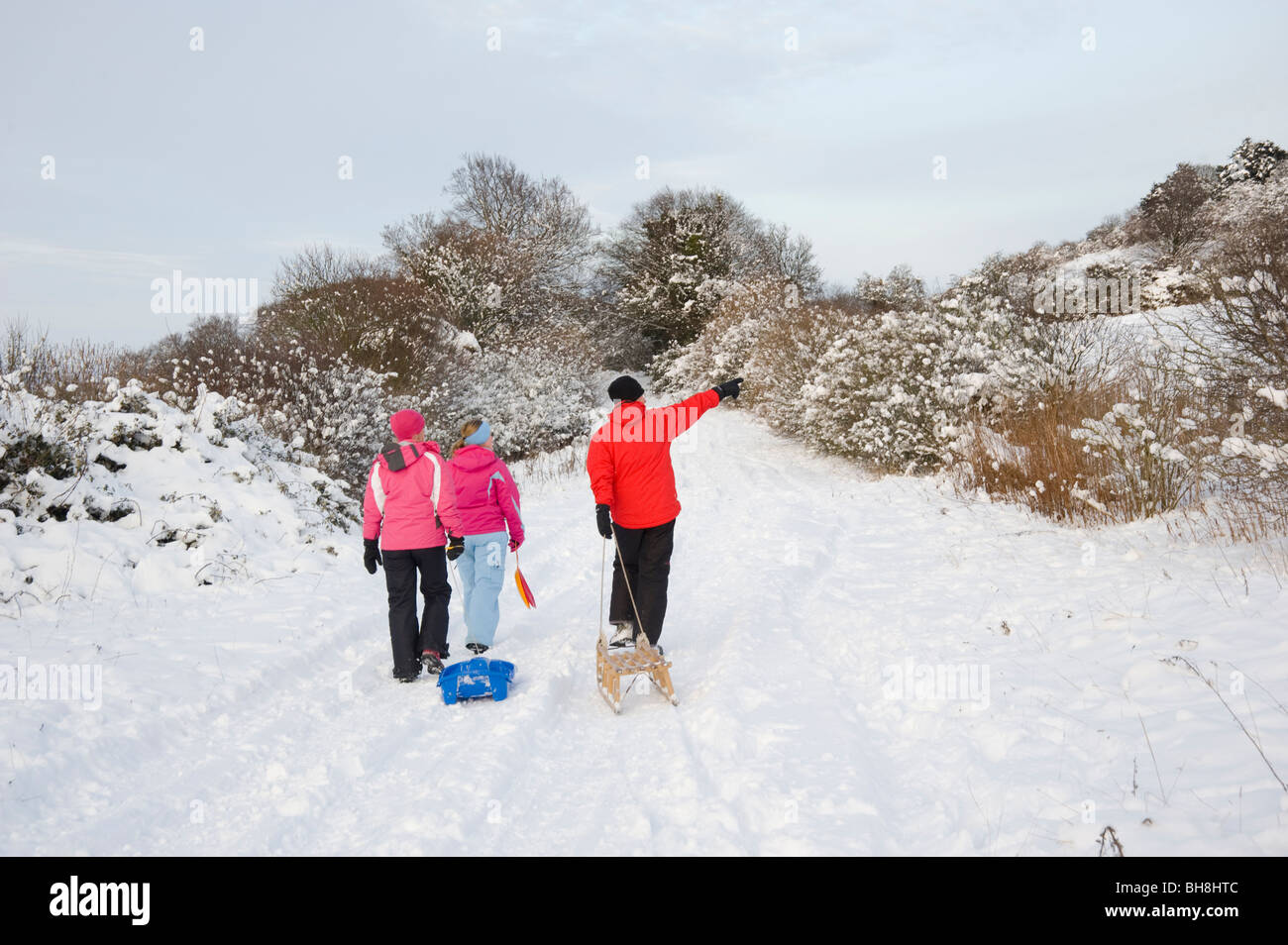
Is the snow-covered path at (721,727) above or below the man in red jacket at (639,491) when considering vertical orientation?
below

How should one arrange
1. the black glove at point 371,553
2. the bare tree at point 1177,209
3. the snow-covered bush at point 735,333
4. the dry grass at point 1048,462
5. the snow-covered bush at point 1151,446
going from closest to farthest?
1. the black glove at point 371,553
2. the snow-covered bush at point 1151,446
3. the dry grass at point 1048,462
4. the snow-covered bush at point 735,333
5. the bare tree at point 1177,209

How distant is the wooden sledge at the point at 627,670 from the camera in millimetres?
4750

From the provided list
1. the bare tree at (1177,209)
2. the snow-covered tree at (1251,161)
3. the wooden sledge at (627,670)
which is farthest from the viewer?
the snow-covered tree at (1251,161)

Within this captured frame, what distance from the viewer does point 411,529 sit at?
556 cm

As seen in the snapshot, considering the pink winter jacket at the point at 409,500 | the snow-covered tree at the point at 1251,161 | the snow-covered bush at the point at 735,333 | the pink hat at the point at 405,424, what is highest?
the snow-covered tree at the point at 1251,161

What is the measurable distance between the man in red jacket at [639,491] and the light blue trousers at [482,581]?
1.04 meters

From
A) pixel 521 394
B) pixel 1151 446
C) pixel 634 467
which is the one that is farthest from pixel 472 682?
pixel 521 394

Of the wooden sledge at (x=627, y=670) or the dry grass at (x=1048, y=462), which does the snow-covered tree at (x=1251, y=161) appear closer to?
the dry grass at (x=1048, y=462)

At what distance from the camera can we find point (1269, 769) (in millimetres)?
3129

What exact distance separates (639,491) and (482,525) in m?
1.49

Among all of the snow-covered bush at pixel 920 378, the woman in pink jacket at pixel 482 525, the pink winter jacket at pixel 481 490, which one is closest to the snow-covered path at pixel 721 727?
the woman in pink jacket at pixel 482 525

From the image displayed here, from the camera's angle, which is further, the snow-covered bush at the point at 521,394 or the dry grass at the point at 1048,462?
the snow-covered bush at the point at 521,394

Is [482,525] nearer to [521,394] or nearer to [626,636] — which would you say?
[626,636]
